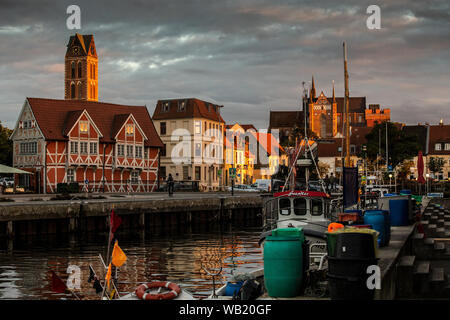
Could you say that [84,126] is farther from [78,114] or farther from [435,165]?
[435,165]

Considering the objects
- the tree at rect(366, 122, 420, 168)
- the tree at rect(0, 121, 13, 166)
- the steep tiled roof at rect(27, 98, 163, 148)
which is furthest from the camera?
the tree at rect(366, 122, 420, 168)

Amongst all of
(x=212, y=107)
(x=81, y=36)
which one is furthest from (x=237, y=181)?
(x=81, y=36)

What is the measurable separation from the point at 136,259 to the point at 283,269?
2075cm

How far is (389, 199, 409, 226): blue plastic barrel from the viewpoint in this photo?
2778 centimetres

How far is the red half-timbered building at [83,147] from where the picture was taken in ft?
238

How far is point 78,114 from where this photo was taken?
75500 mm

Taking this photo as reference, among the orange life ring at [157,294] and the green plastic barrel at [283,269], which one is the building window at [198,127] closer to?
the orange life ring at [157,294]

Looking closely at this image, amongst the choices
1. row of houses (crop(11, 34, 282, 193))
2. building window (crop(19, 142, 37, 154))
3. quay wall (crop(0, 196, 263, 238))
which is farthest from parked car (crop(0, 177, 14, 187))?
quay wall (crop(0, 196, 263, 238))

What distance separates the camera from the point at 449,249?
973 inches

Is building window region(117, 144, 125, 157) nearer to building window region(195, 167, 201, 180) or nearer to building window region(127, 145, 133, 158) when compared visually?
building window region(127, 145, 133, 158)

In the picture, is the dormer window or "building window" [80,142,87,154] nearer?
the dormer window
